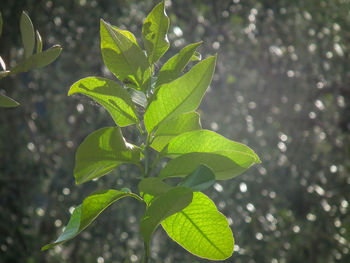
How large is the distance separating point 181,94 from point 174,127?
0.03 m

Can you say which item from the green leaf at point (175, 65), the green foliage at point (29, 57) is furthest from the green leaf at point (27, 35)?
the green leaf at point (175, 65)

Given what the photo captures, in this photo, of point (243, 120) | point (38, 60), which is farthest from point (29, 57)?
point (243, 120)

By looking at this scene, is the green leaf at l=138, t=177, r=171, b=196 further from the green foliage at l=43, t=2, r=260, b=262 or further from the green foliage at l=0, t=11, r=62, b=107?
the green foliage at l=0, t=11, r=62, b=107

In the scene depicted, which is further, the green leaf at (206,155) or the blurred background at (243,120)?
the blurred background at (243,120)

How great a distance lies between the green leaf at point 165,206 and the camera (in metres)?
0.26

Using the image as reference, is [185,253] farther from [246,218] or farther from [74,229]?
[74,229]

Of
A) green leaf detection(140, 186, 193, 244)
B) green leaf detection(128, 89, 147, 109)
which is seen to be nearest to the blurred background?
green leaf detection(128, 89, 147, 109)

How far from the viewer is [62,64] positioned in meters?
2.19

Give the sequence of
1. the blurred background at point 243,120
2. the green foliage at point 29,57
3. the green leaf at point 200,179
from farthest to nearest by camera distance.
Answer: the blurred background at point 243,120, the green foliage at point 29,57, the green leaf at point 200,179

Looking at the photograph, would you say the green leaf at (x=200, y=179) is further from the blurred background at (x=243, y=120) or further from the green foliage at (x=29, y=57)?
the blurred background at (x=243, y=120)

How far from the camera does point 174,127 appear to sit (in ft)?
1.12

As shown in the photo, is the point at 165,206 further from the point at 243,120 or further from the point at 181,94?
the point at 243,120

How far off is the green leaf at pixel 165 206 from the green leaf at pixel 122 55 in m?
0.12

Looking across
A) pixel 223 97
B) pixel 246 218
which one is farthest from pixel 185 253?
pixel 223 97
